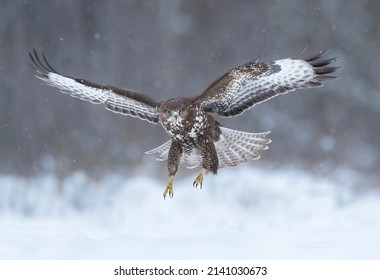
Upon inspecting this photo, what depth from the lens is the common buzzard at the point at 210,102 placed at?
2.86m

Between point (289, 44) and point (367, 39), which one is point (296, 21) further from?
point (367, 39)

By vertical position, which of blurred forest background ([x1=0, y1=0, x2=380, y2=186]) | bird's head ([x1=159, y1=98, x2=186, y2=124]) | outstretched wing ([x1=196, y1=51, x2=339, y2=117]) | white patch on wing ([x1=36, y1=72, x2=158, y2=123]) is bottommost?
bird's head ([x1=159, y1=98, x2=186, y2=124])

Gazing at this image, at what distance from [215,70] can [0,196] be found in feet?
5.26

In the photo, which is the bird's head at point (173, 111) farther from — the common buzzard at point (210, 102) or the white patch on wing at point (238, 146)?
the white patch on wing at point (238, 146)

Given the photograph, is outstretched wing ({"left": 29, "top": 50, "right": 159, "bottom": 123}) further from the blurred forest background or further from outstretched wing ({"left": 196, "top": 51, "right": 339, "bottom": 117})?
the blurred forest background

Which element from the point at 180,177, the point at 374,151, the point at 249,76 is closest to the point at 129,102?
the point at 249,76

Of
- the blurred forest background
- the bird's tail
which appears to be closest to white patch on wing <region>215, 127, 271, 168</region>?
the bird's tail

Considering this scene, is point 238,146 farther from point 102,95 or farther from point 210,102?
point 102,95

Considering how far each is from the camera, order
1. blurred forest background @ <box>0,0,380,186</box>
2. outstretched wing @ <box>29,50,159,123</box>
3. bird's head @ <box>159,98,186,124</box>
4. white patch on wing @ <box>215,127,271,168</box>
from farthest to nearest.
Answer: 1. blurred forest background @ <box>0,0,380,186</box>
2. white patch on wing @ <box>215,127,271,168</box>
3. outstretched wing @ <box>29,50,159,123</box>
4. bird's head @ <box>159,98,186,124</box>

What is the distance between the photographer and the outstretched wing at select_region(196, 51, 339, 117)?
2883 mm

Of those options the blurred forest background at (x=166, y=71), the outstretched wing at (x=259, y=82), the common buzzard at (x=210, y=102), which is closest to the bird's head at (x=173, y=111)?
the common buzzard at (x=210, y=102)

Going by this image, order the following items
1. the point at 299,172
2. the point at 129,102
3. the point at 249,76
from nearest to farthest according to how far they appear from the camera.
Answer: the point at 249,76, the point at 129,102, the point at 299,172

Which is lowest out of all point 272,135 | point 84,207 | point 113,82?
point 84,207

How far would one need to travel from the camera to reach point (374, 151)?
161 inches
